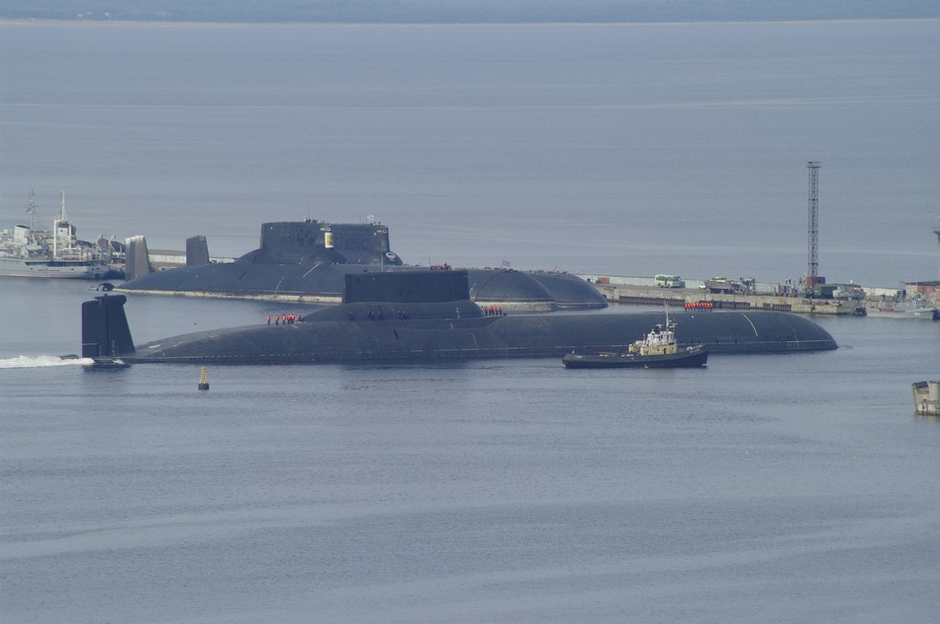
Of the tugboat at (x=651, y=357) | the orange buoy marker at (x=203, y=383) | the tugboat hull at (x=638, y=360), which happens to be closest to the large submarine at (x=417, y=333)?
the tugboat at (x=651, y=357)

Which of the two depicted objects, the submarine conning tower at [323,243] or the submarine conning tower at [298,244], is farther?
the submarine conning tower at [323,243]

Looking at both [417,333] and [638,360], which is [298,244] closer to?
[417,333]

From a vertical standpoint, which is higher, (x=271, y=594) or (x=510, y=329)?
(x=510, y=329)

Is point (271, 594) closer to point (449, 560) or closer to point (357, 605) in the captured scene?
point (357, 605)

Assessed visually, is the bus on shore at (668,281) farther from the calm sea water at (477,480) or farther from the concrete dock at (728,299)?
the calm sea water at (477,480)

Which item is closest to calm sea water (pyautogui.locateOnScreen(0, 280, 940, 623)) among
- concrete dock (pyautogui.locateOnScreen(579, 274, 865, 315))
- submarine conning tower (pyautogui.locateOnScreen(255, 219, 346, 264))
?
concrete dock (pyautogui.locateOnScreen(579, 274, 865, 315))

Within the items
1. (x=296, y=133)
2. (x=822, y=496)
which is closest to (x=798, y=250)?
(x=822, y=496)
